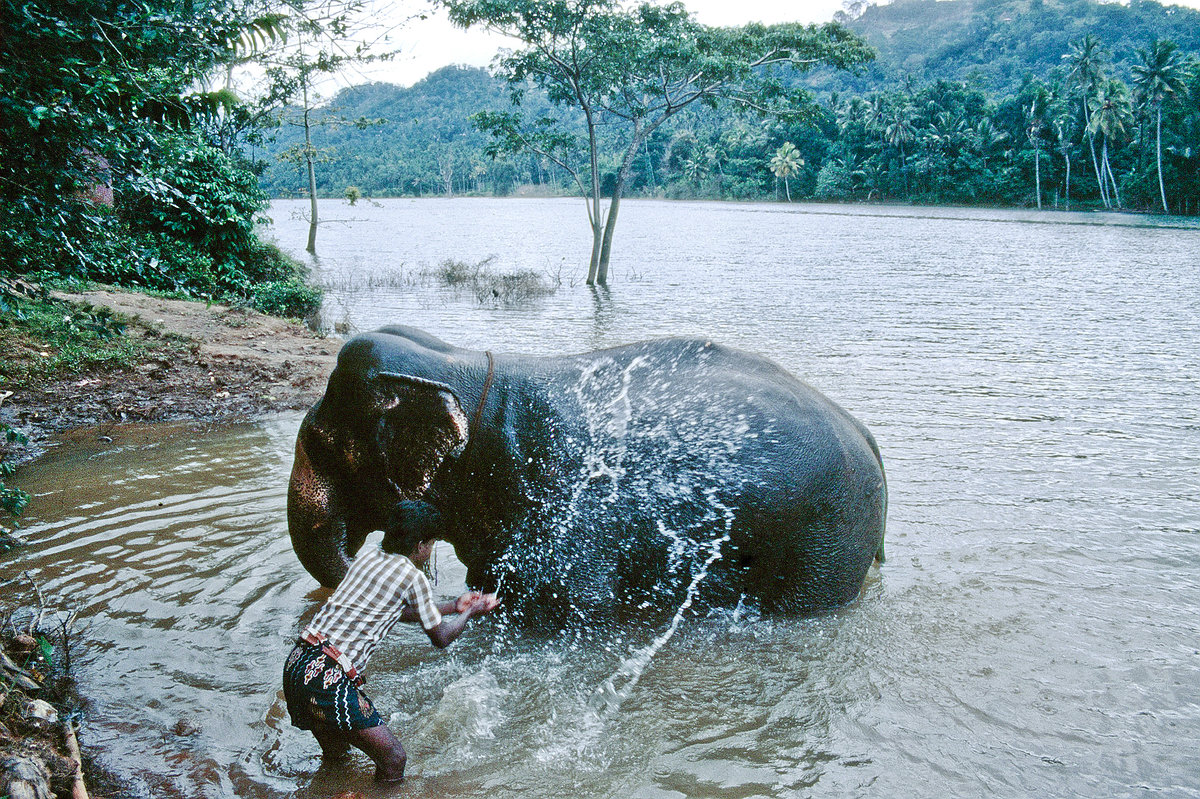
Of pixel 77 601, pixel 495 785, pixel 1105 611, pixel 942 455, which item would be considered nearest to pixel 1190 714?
pixel 1105 611

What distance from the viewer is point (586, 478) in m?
3.78

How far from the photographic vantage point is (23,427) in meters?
7.16

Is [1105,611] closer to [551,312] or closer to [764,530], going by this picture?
[764,530]

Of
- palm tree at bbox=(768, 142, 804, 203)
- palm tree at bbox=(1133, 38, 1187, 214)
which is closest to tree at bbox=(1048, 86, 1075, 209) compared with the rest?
palm tree at bbox=(1133, 38, 1187, 214)

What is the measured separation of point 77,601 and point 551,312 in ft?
46.2

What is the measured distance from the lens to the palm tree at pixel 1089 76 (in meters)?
53.7

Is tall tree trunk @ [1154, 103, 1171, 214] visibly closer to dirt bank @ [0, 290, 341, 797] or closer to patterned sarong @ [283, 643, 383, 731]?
dirt bank @ [0, 290, 341, 797]

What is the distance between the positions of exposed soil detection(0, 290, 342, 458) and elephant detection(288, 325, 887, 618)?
485 centimetres

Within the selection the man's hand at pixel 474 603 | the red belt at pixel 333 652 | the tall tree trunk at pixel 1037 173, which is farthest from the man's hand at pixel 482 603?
the tall tree trunk at pixel 1037 173

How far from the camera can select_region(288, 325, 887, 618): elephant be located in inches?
144

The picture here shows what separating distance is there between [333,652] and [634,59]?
1915 cm

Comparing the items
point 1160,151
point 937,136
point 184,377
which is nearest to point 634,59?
point 184,377

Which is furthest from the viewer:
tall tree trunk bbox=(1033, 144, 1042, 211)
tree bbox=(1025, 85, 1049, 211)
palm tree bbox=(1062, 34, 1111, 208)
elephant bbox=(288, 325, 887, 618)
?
tall tree trunk bbox=(1033, 144, 1042, 211)

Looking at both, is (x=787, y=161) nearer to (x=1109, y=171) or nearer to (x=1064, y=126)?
(x=1064, y=126)
